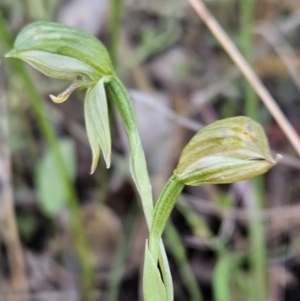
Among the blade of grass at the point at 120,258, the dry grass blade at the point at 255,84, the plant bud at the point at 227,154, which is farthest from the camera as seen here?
the blade of grass at the point at 120,258

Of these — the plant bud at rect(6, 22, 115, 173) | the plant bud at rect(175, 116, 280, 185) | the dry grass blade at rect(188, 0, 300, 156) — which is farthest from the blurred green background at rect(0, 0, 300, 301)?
the plant bud at rect(175, 116, 280, 185)

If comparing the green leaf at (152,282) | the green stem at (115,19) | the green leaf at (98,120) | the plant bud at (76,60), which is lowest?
the green leaf at (152,282)

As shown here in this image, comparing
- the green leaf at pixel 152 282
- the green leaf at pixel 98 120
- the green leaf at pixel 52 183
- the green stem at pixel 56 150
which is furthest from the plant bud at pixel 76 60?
the green leaf at pixel 52 183

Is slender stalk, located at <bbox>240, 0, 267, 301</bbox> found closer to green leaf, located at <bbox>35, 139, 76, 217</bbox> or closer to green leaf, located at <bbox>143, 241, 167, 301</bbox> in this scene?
green leaf, located at <bbox>35, 139, 76, 217</bbox>

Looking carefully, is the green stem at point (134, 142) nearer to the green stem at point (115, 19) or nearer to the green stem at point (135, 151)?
the green stem at point (135, 151)

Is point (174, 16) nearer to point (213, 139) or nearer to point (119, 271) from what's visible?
point (119, 271)

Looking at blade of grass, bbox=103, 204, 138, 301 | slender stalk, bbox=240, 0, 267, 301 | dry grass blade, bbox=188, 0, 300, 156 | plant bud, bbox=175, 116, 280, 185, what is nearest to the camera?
plant bud, bbox=175, 116, 280, 185
